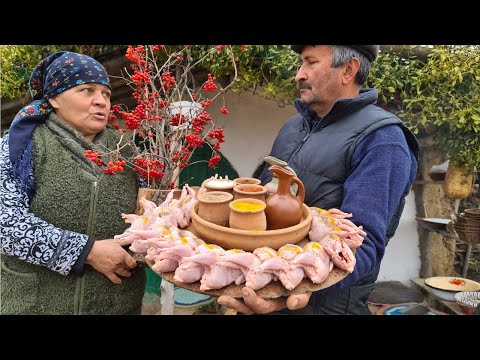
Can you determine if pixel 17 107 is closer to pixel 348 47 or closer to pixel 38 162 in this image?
pixel 38 162

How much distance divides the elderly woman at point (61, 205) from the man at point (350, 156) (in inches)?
42.6

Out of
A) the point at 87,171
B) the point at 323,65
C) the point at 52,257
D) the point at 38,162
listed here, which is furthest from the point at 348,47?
the point at 52,257

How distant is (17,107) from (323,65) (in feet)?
12.7

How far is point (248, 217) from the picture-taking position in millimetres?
1445

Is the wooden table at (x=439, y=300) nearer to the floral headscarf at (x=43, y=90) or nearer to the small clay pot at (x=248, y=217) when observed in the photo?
the small clay pot at (x=248, y=217)

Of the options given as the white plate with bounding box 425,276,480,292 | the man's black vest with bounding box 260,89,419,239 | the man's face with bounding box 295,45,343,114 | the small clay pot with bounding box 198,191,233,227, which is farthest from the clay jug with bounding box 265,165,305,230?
the white plate with bounding box 425,276,480,292

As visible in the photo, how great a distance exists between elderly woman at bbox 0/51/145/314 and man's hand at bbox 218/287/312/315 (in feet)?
2.62

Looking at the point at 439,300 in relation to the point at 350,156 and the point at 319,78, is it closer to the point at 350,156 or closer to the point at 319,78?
the point at 350,156

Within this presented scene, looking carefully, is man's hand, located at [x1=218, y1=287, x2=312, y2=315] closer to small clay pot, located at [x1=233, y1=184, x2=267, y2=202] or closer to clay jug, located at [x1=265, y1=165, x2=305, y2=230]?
clay jug, located at [x1=265, y1=165, x2=305, y2=230]

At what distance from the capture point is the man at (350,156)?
1.71 m

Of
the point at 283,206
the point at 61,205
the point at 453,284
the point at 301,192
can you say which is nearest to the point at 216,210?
the point at 283,206

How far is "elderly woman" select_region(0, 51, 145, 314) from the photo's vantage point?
6.04 ft

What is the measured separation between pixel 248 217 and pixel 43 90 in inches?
60.8

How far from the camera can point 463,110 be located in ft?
12.1
